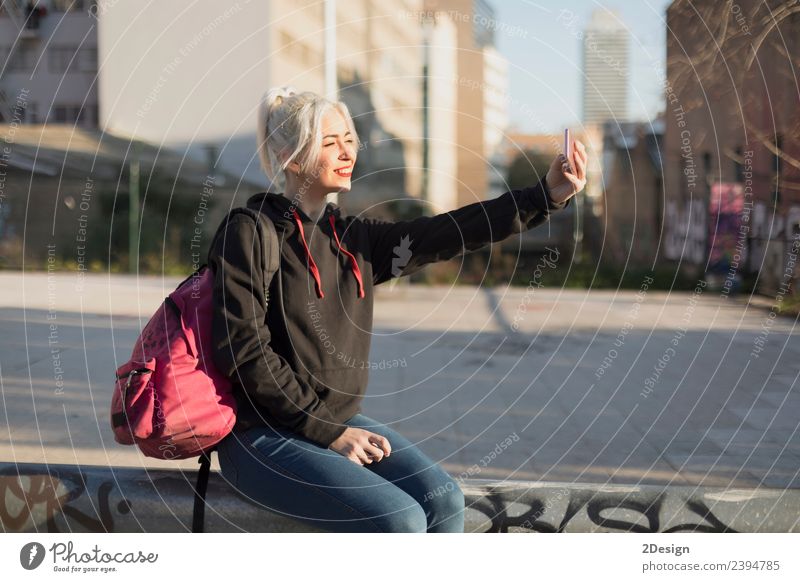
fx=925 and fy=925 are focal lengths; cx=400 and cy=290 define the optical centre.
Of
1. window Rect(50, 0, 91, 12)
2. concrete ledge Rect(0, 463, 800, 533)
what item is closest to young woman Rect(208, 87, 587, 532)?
concrete ledge Rect(0, 463, 800, 533)

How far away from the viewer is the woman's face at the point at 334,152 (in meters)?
2.63

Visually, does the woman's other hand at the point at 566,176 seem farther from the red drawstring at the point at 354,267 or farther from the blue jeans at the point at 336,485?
the blue jeans at the point at 336,485

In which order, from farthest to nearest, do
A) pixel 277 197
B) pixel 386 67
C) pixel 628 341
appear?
1. pixel 386 67
2. pixel 628 341
3. pixel 277 197

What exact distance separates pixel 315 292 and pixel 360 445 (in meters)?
0.44

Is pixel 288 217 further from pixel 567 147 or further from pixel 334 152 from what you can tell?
pixel 567 147

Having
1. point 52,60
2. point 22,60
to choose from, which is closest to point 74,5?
point 22,60

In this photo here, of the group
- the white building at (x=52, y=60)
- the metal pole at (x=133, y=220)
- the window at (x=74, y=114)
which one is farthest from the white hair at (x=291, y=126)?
the window at (x=74, y=114)

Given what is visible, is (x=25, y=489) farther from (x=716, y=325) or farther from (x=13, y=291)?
(x=13, y=291)

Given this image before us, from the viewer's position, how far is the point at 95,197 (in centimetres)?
2042

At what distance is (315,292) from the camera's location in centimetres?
261

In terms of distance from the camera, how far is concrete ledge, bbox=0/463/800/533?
2900 millimetres

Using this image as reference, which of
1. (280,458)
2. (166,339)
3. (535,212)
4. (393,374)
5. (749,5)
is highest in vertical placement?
(749,5)
